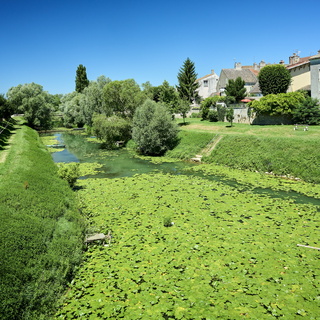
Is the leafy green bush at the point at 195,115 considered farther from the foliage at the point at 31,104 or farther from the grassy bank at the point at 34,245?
the grassy bank at the point at 34,245

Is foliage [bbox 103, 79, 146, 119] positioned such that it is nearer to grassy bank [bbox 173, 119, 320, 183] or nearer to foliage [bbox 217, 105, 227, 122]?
foliage [bbox 217, 105, 227, 122]

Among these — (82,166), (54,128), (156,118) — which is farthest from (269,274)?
(54,128)

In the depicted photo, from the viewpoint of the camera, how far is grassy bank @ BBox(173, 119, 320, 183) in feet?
86.0

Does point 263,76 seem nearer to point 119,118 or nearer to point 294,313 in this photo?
point 119,118

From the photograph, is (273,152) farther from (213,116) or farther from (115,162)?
(213,116)

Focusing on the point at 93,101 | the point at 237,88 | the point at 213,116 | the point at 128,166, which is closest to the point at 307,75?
the point at 237,88

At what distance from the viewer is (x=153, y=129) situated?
39.8m

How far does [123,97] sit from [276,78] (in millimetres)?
28180

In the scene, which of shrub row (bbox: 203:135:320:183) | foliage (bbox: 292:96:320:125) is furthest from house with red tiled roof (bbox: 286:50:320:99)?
shrub row (bbox: 203:135:320:183)

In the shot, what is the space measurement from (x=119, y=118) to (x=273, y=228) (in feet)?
124

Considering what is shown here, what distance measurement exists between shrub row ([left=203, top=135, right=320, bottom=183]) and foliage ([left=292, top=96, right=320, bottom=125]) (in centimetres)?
948

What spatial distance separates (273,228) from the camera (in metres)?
14.8

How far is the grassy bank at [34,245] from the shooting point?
28.7 ft

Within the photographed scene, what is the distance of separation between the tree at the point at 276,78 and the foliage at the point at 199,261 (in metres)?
36.8
